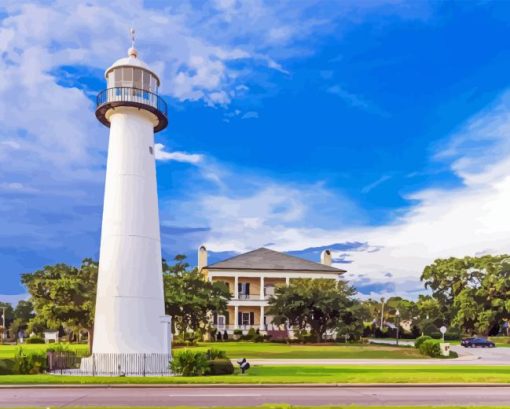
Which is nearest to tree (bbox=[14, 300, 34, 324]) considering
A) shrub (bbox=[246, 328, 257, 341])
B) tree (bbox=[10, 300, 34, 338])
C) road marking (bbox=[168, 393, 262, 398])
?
tree (bbox=[10, 300, 34, 338])

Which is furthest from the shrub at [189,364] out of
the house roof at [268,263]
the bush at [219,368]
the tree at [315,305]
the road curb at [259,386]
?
the house roof at [268,263]

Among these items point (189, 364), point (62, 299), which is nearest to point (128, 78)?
point (189, 364)

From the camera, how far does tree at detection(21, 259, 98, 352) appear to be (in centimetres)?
3631

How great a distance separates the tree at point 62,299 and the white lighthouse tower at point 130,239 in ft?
39.0

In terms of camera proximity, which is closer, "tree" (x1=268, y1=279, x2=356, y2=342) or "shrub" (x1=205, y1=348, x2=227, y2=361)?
"shrub" (x1=205, y1=348, x2=227, y2=361)

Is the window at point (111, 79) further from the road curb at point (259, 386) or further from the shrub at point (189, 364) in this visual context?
the road curb at point (259, 386)

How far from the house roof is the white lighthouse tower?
40328mm

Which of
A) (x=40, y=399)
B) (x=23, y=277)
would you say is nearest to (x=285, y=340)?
(x=23, y=277)

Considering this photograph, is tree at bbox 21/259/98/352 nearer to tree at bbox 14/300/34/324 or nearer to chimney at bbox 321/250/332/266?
chimney at bbox 321/250/332/266

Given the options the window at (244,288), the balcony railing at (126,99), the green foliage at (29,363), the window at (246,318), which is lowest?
the green foliage at (29,363)

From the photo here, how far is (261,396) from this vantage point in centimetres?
1703

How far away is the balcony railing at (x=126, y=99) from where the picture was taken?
25.9 metres

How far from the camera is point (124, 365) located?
949 inches

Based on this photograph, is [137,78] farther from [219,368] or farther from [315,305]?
[315,305]
